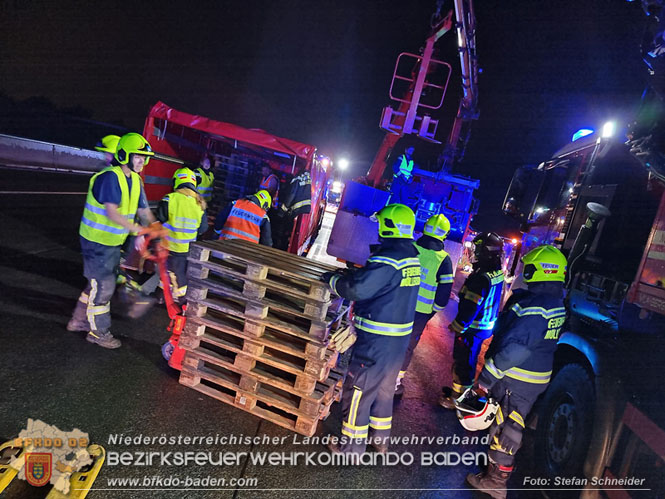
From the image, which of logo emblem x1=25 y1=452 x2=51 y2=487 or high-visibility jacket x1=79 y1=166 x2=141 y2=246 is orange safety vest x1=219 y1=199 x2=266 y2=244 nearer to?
high-visibility jacket x1=79 y1=166 x2=141 y2=246

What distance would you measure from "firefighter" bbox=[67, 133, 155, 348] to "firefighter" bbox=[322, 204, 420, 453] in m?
2.29

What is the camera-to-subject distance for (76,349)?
3.82 m

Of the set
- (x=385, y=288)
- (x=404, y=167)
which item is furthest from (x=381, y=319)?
(x=404, y=167)

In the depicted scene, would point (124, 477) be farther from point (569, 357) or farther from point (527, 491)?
point (569, 357)

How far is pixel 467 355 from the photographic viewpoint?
15.2 feet

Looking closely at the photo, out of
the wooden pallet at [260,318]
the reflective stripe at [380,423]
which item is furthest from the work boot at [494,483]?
the wooden pallet at [260,318]

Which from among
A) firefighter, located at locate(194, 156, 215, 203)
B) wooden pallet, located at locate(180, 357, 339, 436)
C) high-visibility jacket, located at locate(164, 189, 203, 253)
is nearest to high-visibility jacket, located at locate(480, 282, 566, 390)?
wooden pallet, located at locate(180, 357, 339, 436)

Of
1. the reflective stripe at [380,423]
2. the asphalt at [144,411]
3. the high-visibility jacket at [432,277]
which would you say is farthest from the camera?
the high-visibility jacket at [432,277]

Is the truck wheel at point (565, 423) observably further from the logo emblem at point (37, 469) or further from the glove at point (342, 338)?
the logo emblem at point (37, 469)

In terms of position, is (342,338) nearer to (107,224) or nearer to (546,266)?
(546,266)

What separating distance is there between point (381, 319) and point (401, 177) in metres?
8.62

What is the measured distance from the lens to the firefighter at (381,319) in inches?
122

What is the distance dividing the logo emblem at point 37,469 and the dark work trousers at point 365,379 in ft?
6.91

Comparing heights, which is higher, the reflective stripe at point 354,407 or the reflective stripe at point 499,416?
the reflective stripe at point 499,416
